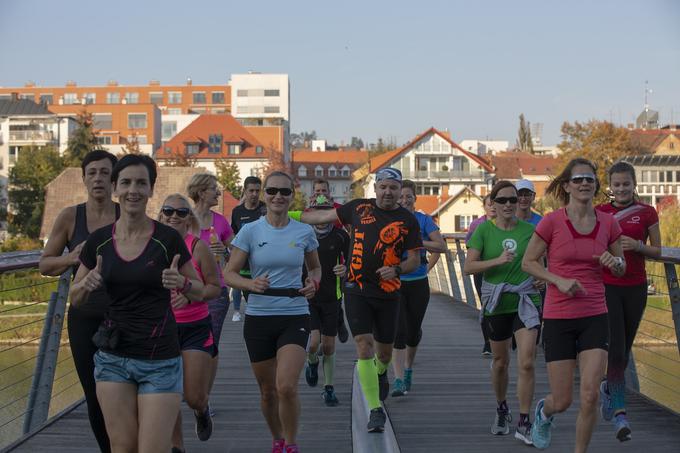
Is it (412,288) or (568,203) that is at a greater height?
(568,203)

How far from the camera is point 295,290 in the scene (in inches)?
245

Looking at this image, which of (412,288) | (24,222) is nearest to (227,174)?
(24,222)

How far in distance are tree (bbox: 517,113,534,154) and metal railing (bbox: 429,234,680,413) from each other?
136137 millimetres

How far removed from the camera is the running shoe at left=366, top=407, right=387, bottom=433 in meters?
7.06

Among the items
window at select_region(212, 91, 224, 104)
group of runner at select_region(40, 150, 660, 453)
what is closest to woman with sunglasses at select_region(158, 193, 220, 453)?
group of runner at select_region(40, 150, 660, 453)

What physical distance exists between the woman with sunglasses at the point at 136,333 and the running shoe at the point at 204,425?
6.55 ft

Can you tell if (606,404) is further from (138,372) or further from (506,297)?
(138,372)

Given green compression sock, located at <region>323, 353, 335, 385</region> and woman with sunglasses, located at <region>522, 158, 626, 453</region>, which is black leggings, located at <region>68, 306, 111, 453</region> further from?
green compression sock, located at <region>323, 353, 335, 385</region>

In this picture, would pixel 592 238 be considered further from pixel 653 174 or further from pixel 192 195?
pixel 653 174

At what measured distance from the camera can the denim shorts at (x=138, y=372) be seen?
443 cm

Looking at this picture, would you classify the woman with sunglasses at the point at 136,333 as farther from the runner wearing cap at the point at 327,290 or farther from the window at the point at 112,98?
the window at the point at 112,98

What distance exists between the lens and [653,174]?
10450 centimetres

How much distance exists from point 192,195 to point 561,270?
3.28m

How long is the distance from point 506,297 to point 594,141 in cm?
6166
